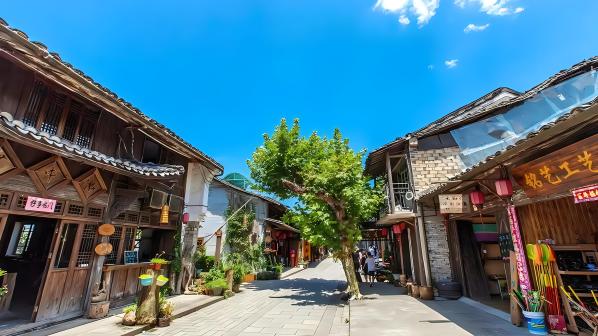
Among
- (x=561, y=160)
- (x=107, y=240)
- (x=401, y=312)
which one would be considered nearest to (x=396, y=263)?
(x=401, y=312)

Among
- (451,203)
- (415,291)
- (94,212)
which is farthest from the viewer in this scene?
(415,291)

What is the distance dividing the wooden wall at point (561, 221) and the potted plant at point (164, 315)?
9.37m

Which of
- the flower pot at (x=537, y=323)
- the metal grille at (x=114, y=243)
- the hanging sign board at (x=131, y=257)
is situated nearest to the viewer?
the flower pot at (x=537, y=323)

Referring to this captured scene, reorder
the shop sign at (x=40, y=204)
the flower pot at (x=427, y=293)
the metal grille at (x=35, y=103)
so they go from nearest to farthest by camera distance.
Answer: the shop sign at (x=40, y=204), the metal grille at (x=35, y=103), the flower pot at (x=427, y=293)

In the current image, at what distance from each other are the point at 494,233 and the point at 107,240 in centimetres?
1352

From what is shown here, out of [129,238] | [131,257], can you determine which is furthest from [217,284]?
[129,238]

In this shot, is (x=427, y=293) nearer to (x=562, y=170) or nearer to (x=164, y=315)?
(x=562, y=170)

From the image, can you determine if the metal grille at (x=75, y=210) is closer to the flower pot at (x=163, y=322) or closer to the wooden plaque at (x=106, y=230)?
the wooden plaque at (x=106, y=230)

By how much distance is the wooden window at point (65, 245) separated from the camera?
23.7ft

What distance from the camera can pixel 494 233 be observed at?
1101 cm

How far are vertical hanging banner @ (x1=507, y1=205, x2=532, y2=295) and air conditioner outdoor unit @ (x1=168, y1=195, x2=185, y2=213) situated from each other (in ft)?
35.7

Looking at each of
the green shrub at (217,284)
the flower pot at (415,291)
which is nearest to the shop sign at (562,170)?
the flower pot at (415,291)

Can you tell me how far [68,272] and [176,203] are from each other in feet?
14.6

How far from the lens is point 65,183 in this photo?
7188 mm
